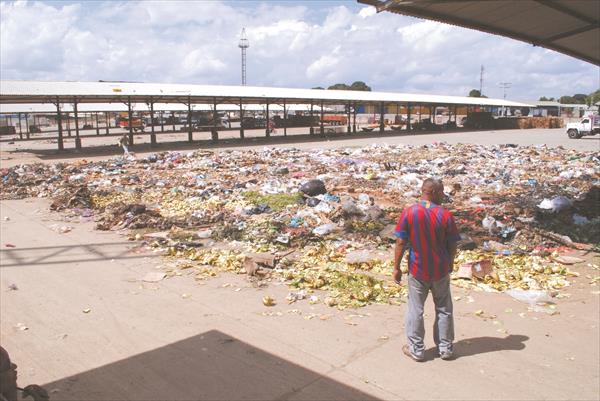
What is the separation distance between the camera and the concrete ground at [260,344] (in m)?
3.58

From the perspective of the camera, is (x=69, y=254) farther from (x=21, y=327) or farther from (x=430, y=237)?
(x=430, y=237)

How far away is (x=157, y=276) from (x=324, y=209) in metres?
4.30

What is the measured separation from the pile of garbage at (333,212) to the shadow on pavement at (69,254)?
0.47 m

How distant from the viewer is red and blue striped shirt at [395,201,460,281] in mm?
3773

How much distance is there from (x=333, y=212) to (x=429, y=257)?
5.68 metres

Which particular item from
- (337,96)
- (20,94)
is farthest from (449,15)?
(337,96)

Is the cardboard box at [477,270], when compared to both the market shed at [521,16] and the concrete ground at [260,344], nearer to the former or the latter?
the concrete ground at [260,344]

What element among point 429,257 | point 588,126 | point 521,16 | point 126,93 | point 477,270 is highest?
point 126,93

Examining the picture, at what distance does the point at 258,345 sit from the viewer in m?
4.30

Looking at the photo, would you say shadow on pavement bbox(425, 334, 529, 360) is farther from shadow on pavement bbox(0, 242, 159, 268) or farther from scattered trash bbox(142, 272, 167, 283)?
shadow on pavement bbox(0, 242, 159, 268)

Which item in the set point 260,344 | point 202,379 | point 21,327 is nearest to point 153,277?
point 21,327

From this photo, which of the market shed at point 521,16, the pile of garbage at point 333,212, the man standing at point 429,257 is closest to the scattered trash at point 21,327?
the pile of garbage at point 333,212

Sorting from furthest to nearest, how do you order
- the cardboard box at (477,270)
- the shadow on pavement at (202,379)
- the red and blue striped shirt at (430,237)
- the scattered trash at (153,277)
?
the scattered trash at (153,277), the cardboard box at (477,270), the red and blue striped shirt at (430,237), the shadow on pavement at (202,379)

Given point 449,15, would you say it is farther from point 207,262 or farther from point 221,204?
point 221,204
